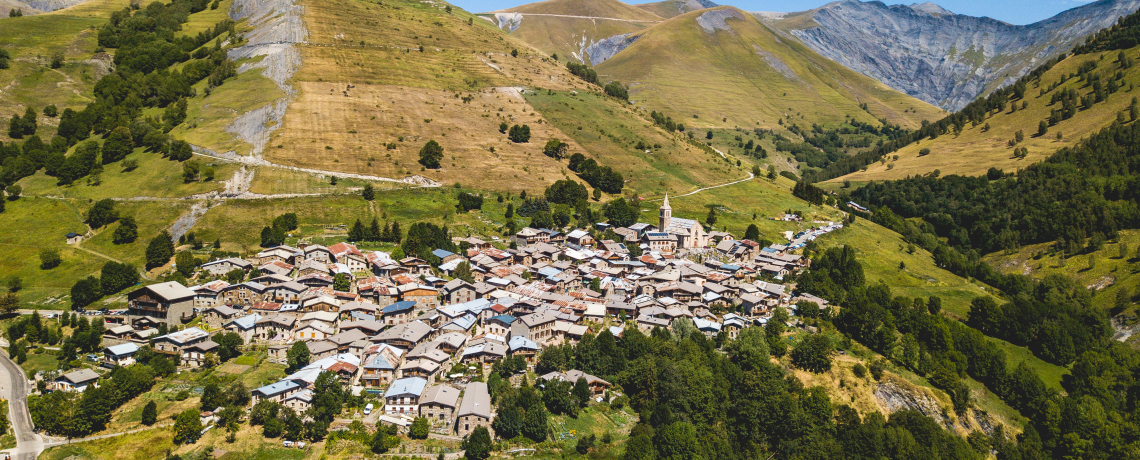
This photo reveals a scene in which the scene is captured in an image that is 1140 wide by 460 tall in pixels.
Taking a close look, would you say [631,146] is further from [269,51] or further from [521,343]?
[521,343]

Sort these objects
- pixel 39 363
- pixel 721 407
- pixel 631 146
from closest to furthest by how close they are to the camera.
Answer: pixel 39 363 < pixel 721 407 < pixel 631 146

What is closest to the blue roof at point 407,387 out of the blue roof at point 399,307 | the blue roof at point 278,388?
the blue roof at point 278,388

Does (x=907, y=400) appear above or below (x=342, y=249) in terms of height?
below

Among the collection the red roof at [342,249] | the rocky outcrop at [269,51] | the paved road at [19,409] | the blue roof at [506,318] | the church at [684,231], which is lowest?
the paved road at [19,409]

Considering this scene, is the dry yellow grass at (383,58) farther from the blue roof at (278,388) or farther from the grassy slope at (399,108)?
the blue roof at (278,388)

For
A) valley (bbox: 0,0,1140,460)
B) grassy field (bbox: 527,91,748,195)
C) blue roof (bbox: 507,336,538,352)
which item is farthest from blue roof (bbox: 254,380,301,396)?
grassy field (bbox: 527,91,748,195)

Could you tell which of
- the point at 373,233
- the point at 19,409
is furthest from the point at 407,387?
the point at 373,233

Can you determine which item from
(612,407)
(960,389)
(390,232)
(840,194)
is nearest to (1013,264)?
(840,194)
